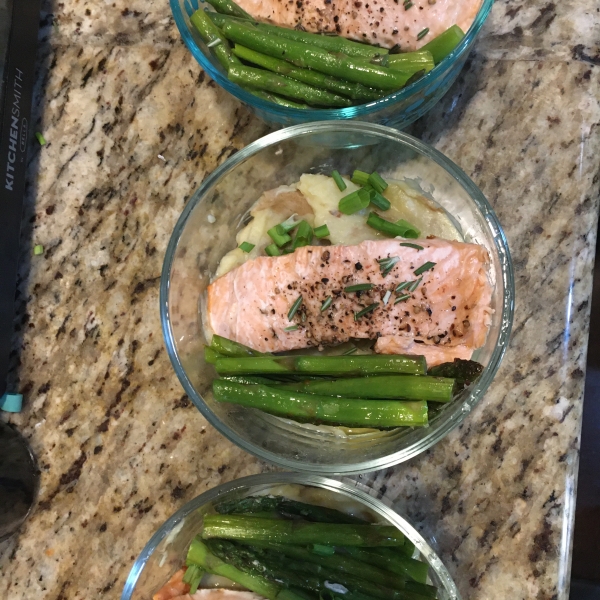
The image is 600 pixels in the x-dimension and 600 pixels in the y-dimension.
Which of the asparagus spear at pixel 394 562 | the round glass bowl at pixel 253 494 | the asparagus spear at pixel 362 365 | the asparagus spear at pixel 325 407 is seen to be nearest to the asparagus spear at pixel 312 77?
the asparagus spear at pixel 362 365

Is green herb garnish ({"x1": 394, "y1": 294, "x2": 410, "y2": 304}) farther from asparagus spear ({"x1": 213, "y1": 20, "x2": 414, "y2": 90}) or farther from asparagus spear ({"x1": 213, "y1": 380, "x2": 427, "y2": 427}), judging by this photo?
asparagus spear ({"x1": 213, "y1": 20, "x2": 414, "y2": 90})

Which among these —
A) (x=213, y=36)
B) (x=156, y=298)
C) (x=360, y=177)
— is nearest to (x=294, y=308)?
(x=360, y=177)

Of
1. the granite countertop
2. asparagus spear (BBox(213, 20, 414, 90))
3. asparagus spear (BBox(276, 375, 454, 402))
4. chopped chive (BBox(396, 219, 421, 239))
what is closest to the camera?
asparagus spear (BBox(276, 375, 454, 402))

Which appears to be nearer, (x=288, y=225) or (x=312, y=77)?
(x=312, y=77)

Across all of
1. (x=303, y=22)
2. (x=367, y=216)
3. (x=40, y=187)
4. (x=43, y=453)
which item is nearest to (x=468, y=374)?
(x=367, y=216)

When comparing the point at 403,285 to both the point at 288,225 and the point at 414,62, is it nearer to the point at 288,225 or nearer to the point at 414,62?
the point at 288,225

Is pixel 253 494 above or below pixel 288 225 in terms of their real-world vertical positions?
below

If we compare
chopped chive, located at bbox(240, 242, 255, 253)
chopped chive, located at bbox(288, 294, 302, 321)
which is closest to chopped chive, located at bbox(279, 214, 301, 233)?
chopped chive, located at bbox(240, 242, 255, 253)
